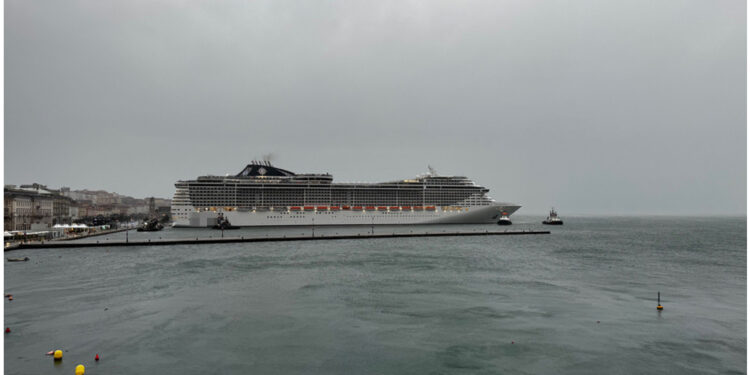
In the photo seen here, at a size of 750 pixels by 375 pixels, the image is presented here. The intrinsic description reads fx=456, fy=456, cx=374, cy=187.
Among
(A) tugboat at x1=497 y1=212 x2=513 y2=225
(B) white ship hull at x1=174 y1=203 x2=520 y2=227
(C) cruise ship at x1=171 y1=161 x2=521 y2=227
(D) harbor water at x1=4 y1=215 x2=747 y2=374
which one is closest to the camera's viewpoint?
(D) harbor water at x1=4 y1=215 x2=747 y2=374

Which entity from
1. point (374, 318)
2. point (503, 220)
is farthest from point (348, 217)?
point (374, 318)

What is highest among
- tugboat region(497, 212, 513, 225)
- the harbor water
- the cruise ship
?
the cruise ship

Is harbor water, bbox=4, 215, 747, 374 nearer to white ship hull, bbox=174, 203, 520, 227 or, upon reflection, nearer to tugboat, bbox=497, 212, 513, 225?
white ship hull, bbox=174, 203, 520, 227

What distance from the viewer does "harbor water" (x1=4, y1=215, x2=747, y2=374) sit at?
12719 millimetres

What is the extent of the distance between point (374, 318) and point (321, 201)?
6892 centimetres

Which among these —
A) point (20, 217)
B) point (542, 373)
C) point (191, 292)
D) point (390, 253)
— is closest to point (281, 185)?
point (20, 217)

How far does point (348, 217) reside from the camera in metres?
83.4

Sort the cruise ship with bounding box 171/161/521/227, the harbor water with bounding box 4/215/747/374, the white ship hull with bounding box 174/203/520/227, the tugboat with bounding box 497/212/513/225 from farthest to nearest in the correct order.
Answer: the tugboat with bounding box 497/212/513/225
the cruise ship with bounding box 171/161/521/227
the white ship hull with bounding box 174/203/520/227
the harbor water with bounding box 4/215/747/374

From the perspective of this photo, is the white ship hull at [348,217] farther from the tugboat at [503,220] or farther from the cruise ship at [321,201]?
the tugboat at [503,220]

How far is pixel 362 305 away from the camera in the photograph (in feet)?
62.1

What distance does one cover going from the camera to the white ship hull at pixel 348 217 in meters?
80.8

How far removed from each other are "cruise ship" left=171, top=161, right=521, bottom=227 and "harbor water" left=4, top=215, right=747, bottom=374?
5015 cm

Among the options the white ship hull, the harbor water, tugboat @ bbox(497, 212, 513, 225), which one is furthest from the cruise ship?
the harbor water

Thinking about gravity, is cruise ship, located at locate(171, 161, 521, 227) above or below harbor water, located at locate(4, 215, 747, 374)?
above
